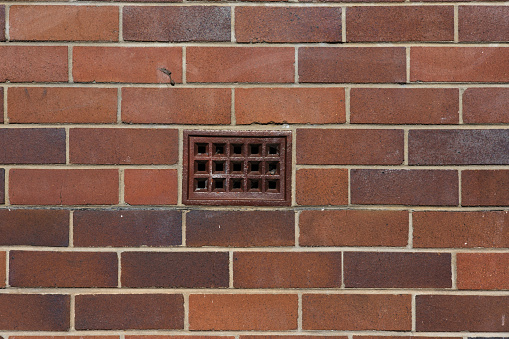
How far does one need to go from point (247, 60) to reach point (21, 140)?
0.80 m

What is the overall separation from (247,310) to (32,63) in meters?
1.10

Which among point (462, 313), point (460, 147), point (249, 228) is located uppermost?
point (460, 147)

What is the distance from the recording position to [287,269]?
113cm

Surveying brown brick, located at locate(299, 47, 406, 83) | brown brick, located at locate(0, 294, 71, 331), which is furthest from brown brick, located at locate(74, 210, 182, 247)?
brown brick, located at locate(299, 47, 406, 83)

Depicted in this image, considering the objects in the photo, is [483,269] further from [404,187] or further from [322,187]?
[322,187]

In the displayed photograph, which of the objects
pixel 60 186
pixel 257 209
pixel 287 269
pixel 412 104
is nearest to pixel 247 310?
pixel 287 269

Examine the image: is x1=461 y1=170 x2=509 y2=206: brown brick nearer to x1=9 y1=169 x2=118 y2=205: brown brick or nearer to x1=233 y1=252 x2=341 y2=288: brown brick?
x1=233 y1=252 x2=341 y2=288: brown brick

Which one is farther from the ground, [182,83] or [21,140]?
[182,83]

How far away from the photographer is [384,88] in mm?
1128

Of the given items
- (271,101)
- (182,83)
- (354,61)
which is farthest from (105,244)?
(354,61)

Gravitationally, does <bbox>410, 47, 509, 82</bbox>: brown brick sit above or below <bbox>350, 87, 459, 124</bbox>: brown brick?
above

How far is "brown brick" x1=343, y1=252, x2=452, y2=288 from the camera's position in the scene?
44.3 inches

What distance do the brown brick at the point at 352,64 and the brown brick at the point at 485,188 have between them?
404mm

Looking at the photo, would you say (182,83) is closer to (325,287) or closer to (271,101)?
(271,101)
